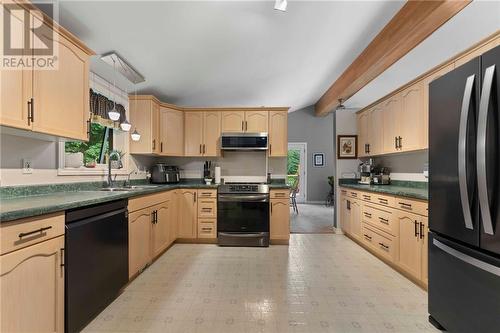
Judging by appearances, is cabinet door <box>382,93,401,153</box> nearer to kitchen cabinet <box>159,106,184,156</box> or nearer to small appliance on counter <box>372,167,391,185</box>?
small appliance on counter <box>372,167,391,185</box>

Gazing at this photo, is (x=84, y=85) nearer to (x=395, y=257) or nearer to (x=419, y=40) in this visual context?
(x=419, y=40)

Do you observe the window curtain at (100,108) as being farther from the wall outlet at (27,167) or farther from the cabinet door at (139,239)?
the cabinet door at (139,239)

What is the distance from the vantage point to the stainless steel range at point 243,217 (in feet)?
11.8

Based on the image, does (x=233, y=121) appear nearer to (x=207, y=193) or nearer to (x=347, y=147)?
(x=207, y=193)

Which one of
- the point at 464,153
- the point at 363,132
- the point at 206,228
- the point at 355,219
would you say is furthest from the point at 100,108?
the point at 363,132

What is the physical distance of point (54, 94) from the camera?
1.75 m

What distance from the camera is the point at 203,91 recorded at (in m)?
4.18

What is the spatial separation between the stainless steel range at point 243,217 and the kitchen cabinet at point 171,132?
1110 millimetres

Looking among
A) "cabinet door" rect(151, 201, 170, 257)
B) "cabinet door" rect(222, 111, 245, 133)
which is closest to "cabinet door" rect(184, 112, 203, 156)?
"cabinet door" rect(222, 111, 245, 133)

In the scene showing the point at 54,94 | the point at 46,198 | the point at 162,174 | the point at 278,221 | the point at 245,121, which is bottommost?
the point at 278,221

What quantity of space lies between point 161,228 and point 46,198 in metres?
1.49

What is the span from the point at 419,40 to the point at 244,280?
307 cm

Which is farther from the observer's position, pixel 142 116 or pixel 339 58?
pixel 339 58

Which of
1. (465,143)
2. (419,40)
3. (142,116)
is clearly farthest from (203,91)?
(465,143)
